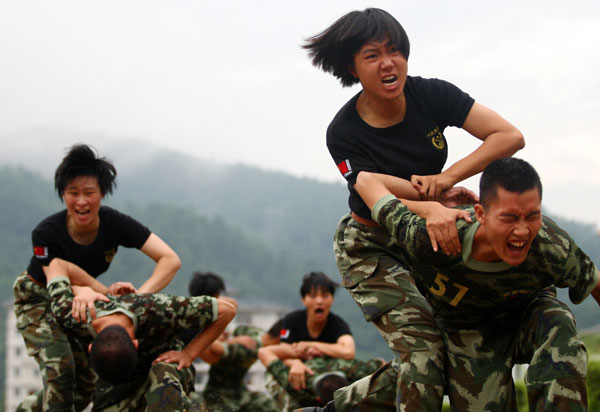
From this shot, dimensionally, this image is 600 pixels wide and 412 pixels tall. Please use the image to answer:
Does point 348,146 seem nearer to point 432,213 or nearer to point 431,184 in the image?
point 431,184

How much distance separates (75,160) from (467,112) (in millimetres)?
3457

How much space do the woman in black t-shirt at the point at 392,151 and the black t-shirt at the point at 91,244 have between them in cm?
245

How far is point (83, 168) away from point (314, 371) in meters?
3.13

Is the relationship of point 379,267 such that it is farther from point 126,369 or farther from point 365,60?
point 126,369

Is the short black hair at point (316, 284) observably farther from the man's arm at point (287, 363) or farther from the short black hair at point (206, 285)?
the short black hair at point (206, 285)

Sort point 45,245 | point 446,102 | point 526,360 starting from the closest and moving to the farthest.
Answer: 1. point 526,360
2. point 446,102
3. point 45,245

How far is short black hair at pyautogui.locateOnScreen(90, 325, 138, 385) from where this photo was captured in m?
5.46

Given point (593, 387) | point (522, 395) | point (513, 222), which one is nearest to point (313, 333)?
point (593, 387)

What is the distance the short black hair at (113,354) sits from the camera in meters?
5.46

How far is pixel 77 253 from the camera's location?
6926 millimetres

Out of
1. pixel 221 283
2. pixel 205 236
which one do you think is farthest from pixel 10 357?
pixel 221 283

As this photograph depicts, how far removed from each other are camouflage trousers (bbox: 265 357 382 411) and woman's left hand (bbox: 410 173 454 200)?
11.9 ft

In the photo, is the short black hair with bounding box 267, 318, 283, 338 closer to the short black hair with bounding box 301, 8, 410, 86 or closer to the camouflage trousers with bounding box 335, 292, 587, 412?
the camouflage trousers with bounding box 335, 292, 587, 412

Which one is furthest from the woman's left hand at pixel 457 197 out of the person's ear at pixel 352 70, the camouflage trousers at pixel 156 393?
the camouflage trousers at pixel 156 393
